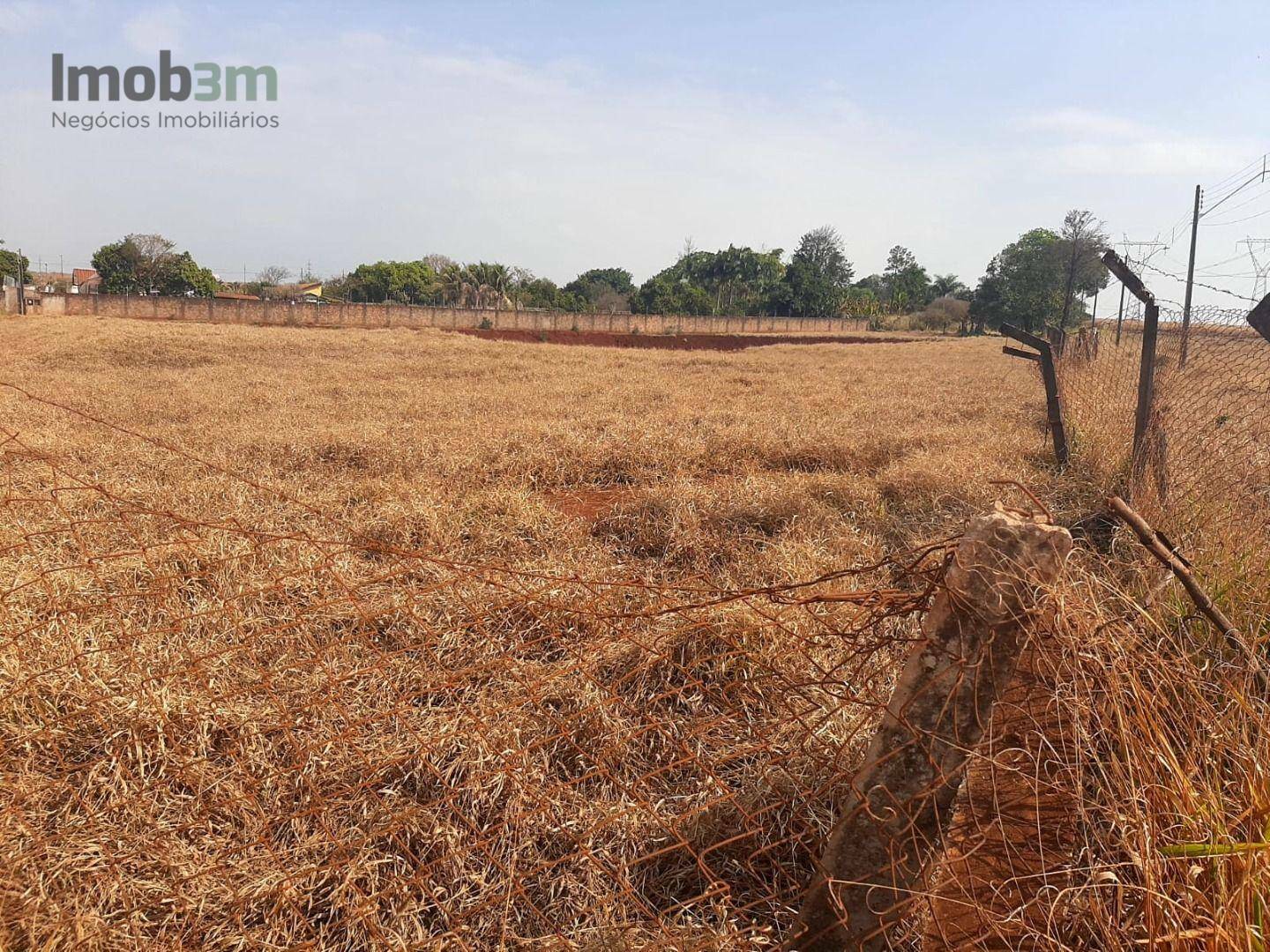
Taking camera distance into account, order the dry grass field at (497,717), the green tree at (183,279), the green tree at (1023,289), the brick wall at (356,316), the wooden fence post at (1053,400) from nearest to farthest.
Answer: the dry grass field at (497,717), the wooden fence post at (1053,400), the brick wall at (356,316), the green tree at (1023,289), the green tree at (183,279)

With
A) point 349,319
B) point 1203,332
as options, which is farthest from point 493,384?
point 349,319

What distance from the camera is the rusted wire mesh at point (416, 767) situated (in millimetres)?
1778

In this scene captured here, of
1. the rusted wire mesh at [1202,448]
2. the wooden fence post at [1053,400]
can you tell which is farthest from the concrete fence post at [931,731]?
the wooden fence post at [1053,400]

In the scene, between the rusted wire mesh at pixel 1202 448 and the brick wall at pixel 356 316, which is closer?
the rusted wire mesh at pixel 1202 448

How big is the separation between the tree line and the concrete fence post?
4824 centimetres

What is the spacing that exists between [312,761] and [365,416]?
245 inches

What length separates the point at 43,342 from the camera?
16.0m

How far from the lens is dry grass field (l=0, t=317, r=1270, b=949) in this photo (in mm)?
1550

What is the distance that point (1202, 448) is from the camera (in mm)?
4141

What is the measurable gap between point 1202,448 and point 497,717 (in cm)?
405

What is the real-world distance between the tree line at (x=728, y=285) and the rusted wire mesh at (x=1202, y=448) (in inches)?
1689

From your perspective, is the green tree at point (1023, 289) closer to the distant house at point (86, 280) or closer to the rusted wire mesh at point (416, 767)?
the rusted wire mesh at point (416, 767)

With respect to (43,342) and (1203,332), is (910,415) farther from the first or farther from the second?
(43,342)

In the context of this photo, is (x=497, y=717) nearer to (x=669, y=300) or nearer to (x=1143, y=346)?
(x=1143, y=346)
